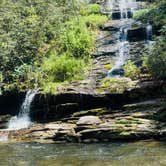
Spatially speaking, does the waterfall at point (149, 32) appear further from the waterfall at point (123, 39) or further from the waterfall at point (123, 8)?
the waterfall at point (123, 8)

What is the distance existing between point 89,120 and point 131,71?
4.54m

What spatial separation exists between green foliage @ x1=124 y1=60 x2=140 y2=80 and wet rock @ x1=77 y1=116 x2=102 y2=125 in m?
3.69

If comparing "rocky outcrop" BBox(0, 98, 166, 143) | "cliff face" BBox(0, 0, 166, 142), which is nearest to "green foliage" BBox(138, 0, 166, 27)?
"cliff face" BBox(0, 0, 166, 142)

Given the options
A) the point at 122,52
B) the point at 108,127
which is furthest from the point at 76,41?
the point at 108,127

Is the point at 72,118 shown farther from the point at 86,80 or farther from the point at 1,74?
the point at 1,74

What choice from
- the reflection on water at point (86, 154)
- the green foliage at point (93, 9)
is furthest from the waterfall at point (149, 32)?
the reflection on water at point (86, 154)

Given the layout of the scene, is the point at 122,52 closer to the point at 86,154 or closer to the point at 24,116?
the point at 24,116

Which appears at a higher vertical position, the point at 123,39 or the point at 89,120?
the point at 123,39

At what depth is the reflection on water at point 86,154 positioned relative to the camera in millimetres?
13977

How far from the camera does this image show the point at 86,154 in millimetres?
15289

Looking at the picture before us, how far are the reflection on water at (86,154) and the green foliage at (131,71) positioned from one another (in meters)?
5.83

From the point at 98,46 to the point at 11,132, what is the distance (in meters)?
9.25

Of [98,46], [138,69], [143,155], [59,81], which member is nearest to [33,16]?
[98,46]

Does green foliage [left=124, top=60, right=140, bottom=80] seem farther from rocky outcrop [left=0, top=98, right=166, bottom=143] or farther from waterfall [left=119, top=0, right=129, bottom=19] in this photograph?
waterfall [left=119, top=0, right=129, bottom=19]
